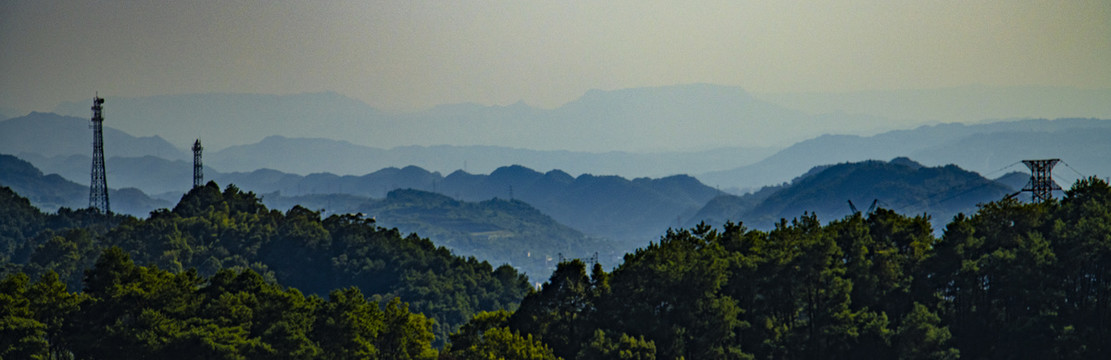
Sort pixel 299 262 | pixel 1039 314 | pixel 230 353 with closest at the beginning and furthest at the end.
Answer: pixel 230 353 < pixel 1039 314 < pixel 299 262

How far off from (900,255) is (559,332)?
58.3 feet

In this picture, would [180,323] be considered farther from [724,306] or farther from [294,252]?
[294,252]

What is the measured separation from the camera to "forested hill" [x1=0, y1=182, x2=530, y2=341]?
101625mm

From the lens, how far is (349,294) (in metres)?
47.4

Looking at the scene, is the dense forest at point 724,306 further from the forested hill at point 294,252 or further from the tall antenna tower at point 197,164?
the tall antenna tower at point 197,164

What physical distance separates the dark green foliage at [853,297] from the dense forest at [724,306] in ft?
0.27

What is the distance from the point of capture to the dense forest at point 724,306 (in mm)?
44156

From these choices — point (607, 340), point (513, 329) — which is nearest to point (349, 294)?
point (513, 329)

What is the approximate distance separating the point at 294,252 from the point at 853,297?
78.6m

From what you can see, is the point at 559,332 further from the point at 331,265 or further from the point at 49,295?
the point at 331,265

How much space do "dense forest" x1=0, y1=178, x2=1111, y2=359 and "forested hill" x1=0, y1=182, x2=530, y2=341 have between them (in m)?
53.8

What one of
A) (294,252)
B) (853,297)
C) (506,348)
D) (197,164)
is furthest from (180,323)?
(197,164)

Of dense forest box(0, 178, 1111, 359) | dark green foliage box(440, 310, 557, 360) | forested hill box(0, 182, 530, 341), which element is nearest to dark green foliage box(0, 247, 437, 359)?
dense forest box(0, 178, 1111, 359)

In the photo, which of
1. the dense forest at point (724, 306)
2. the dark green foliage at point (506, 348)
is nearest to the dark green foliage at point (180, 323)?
the dense forest at point (724, 306)
